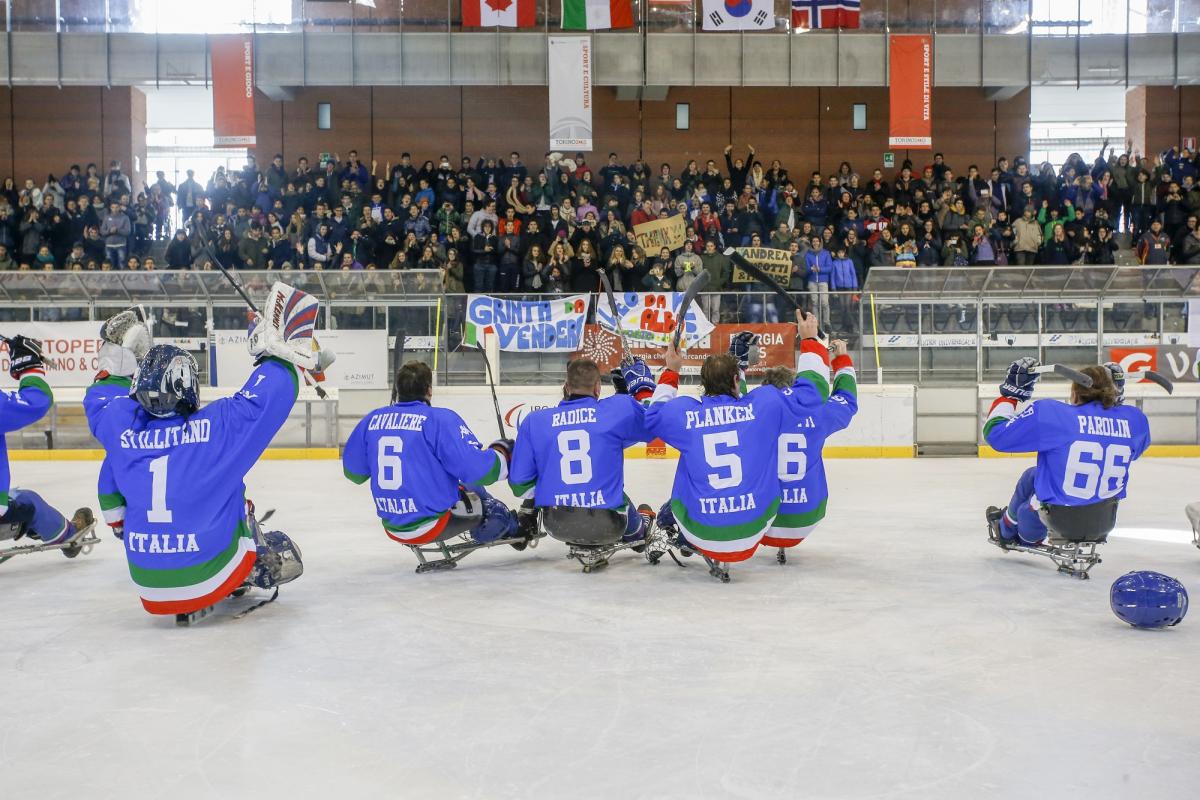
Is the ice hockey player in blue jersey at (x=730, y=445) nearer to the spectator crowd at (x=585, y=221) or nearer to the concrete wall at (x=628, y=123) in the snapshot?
the spectator crowd at (x=585, y=221)

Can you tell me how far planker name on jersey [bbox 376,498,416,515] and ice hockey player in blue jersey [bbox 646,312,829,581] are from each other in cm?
166

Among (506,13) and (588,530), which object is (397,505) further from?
(506,13)

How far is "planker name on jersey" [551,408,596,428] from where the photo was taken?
298 inches

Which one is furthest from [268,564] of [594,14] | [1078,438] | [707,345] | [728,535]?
[594,14]

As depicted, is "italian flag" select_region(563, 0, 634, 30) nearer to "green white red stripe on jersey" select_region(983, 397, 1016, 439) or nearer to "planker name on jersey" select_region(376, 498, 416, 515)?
"green white red stripe on jersey" select_region(983, 397, 1016, 439)

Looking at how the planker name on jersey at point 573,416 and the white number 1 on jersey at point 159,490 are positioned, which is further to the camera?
the planker name on jersey at point 573,416

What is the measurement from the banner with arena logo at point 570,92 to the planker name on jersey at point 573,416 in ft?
42.8

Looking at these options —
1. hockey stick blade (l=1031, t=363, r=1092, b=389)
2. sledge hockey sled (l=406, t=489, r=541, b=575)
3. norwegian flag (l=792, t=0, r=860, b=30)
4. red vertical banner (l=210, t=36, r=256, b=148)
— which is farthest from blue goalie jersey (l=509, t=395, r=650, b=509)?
norwegian flag (l=792, t=0, r=860, b=30)

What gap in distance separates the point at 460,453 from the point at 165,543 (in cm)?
205

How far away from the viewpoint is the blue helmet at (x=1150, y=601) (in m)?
5.92

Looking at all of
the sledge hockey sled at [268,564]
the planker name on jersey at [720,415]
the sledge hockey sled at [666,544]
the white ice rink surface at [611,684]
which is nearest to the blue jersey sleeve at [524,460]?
the white ice rink surface at [611,684]

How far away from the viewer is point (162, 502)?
5891 millimetres

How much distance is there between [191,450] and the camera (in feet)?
19.3

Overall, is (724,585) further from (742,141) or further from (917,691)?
(742,141)
